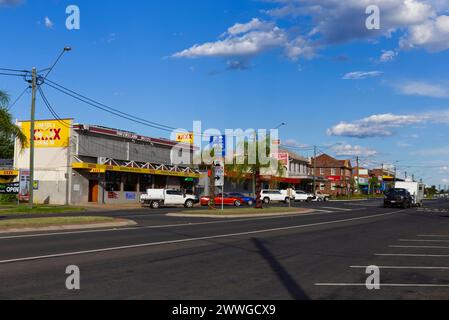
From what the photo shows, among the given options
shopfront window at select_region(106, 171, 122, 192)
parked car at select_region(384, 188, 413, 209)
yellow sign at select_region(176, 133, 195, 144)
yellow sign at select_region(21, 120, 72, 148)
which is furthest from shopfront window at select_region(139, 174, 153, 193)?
parked car at select_region(384, 188, 413, 209)

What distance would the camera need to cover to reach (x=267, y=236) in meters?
19.5

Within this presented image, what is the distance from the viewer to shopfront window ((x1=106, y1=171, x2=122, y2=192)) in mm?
50125

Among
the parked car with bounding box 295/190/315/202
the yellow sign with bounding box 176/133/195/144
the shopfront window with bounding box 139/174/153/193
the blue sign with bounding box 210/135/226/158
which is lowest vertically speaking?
the parked car with bounding box 295/190/315/202

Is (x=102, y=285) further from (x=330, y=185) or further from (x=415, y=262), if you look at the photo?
(x=330, y=185)

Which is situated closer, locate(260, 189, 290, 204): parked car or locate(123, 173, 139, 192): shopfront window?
locate(123, 173, 139, 192): shopfront window

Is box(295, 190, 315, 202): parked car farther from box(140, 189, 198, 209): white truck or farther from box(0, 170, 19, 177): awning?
box(0, 170, 19, 177): awning

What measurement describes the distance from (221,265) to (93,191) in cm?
3885

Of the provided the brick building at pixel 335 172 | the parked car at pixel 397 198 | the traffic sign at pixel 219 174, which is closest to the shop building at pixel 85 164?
the traffic sign at pixel 219 174

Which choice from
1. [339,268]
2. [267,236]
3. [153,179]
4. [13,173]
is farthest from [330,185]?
[339,268]

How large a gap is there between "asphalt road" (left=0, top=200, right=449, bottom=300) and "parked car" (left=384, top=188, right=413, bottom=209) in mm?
34250

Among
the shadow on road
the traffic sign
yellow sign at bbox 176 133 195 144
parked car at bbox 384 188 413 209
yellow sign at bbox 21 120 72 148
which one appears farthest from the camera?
yellow sign at bbox 176 133 195 144

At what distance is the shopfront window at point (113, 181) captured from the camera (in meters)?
50.1

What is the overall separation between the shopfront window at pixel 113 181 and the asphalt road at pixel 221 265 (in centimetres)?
3096

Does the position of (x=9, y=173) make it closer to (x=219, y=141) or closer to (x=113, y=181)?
(x=113, y=181)
